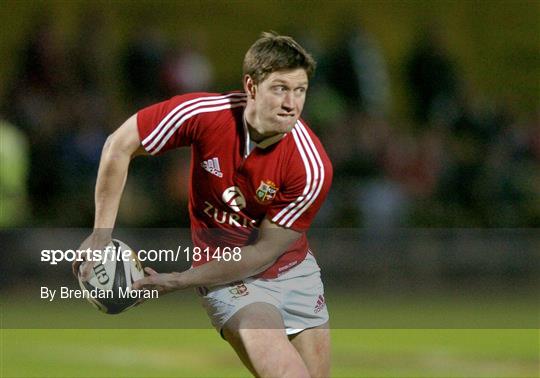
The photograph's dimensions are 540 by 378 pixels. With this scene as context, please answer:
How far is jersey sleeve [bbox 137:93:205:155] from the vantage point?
6.28 m

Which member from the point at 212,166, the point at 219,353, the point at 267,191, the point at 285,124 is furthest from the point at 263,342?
the point at 219,353

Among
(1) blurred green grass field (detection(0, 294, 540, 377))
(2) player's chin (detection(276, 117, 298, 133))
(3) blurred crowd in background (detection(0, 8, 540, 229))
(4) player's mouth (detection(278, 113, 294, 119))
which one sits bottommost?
(1) blurred green grass field (detection(0, 294, 540, 377))

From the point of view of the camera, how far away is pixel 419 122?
45.2ft

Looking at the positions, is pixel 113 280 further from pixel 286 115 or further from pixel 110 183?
pixel 286 115

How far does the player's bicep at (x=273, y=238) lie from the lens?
640cm

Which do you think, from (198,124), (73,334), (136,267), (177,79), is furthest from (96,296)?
(177,79)

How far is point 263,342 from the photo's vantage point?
6078mm

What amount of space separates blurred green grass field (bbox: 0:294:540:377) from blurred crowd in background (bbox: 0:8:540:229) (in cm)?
104

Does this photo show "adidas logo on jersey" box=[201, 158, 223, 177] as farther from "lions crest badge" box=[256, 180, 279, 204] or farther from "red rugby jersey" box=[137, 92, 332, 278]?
"lions crest badge" box=[256, 180, 279, 204]

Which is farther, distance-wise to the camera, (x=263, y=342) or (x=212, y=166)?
(x=212, y=166)

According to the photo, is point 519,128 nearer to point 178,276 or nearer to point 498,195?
point 498,195

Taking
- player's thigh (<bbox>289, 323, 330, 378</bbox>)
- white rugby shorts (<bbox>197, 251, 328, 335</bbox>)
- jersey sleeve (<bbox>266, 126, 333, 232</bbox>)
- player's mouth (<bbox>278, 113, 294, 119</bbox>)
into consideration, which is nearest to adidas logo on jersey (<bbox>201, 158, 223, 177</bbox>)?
jersey sleeve (<bbox>266, 126, 333, 232</bbox>)

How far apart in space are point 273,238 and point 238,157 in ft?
1.49

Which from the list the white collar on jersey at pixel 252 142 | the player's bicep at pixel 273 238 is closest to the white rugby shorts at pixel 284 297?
the player's bicep at pixel 273 238
